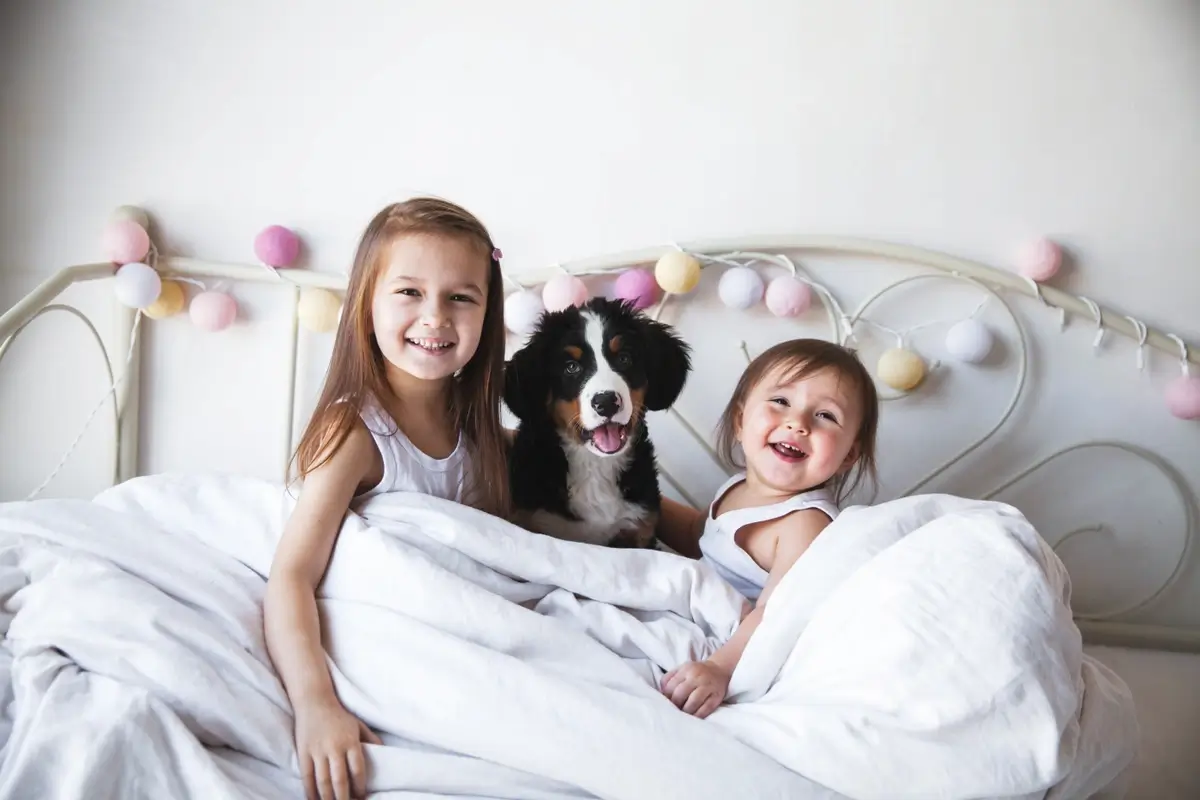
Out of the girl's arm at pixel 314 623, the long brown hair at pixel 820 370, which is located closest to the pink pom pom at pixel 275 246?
the girl's arm at pixel 314 623

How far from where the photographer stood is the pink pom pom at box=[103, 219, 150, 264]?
1563 millimetres

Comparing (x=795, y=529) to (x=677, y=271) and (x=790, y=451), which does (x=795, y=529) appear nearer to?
(x=790, y=451)

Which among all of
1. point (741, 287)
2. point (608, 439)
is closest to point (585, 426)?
point (608, 439)

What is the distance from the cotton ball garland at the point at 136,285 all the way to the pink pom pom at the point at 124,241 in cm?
2

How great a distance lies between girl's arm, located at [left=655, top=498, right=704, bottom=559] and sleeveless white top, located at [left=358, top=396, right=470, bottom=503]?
1.30 feet

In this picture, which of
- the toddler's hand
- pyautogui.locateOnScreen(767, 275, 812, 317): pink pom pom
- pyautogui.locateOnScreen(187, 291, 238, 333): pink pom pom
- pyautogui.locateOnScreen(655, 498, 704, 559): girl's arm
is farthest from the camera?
Answer: pyautogui.locateOnScreen(187, 291, 238, 333): pink pom pom

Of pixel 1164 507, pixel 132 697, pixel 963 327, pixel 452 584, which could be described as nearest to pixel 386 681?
pixel 452 584

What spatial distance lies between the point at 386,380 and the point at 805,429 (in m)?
0.58

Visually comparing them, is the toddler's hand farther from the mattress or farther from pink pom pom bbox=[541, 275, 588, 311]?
pink pom pom bbox=[541, 275, 588, 311]

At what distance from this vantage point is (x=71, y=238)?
1648 mm

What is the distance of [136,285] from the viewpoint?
1550mm

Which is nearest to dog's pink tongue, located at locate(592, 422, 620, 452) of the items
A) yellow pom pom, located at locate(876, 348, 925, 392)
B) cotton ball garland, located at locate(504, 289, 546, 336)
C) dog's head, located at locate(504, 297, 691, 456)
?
dog's head, located at locate(504, 297, 691, 456)

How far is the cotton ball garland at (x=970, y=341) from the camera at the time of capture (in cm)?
148

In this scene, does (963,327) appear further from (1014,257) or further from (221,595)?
(221,595)
